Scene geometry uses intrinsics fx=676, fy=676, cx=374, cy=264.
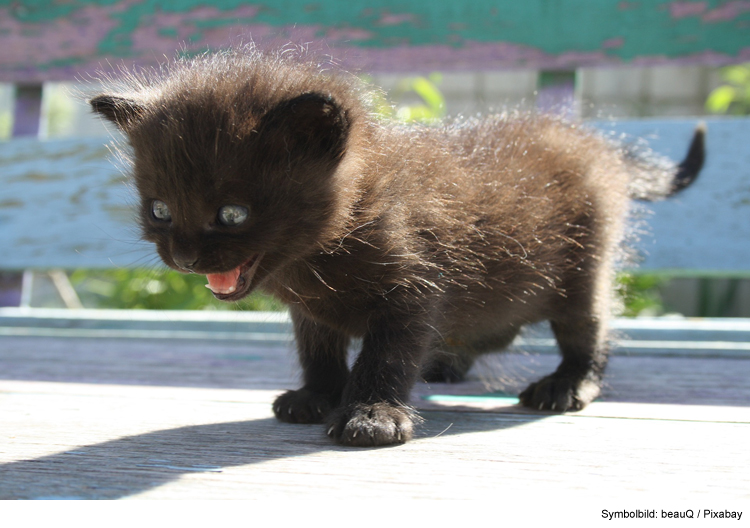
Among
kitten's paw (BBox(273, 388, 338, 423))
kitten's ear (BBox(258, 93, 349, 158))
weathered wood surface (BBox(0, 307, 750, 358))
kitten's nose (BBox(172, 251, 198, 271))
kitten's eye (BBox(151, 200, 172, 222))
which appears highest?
kitten's ear (BBox(258, 93, 349, 158))

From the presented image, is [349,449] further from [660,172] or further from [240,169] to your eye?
[660,172]

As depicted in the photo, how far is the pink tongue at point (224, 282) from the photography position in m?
1.71

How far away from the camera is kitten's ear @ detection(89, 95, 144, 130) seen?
1.87 meters

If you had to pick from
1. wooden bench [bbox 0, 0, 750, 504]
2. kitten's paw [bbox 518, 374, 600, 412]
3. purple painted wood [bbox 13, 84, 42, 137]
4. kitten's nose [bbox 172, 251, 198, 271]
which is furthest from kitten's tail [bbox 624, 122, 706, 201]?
purple painted wood [bbox 13, 84, 42, 137]

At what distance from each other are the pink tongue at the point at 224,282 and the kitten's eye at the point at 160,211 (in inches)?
7.1

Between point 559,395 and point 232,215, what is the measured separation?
1.14m

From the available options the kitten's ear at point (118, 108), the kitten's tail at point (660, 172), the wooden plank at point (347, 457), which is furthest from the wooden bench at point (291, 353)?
the kitten's tail at point (660, 172)

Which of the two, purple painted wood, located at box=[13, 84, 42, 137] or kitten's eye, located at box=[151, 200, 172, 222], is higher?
kitten's eye, located at box=[151, 200, 172, 222]

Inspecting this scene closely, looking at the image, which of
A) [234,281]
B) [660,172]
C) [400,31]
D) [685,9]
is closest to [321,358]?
[234,281]

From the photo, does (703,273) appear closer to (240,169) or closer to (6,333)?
(240,169)

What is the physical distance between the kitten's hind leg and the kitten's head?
0.89 metres

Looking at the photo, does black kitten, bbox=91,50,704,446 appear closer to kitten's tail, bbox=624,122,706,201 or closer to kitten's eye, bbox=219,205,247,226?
kitten's eye, bbox=219,205,247,226

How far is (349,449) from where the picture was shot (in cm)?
156

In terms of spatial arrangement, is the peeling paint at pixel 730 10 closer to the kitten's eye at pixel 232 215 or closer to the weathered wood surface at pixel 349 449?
the weathered wood surface at pixel 349 449
